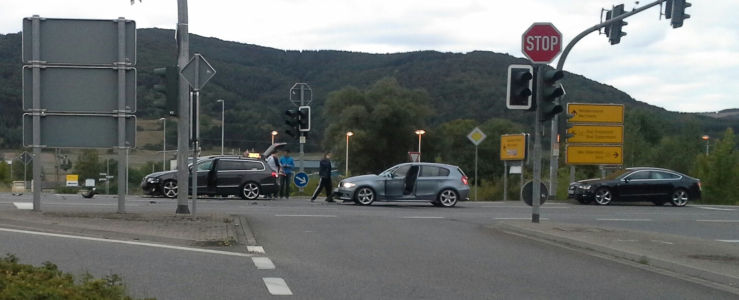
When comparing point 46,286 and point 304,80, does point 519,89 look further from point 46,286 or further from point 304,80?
point 304,80

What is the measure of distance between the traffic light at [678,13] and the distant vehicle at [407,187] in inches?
315

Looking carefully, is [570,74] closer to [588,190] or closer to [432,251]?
[588,190]

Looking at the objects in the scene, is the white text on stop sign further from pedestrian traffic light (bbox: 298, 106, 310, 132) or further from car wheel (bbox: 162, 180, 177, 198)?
pedestrian traffic light (bbox: 298, 106, 310, 132)

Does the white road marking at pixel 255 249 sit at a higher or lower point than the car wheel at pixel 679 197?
higher

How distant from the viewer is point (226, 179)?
2977cm

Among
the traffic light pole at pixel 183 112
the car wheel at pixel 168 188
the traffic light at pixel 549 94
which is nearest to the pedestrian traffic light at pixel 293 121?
the car wheel at pixel 168 188

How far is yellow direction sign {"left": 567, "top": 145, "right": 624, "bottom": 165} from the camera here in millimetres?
38562

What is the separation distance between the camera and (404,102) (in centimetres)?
7544

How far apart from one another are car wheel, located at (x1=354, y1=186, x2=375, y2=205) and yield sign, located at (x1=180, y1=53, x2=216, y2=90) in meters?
11.5

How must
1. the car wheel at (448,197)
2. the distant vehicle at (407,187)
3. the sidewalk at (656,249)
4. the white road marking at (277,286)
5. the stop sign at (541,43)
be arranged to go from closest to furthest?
1. the white road marking at (277,286)
2. the sidewalk at (656,249)
3. the stop sign at (541,43)
4. the distant vehicle at (407,187)
5. the car wheel at (448,197)

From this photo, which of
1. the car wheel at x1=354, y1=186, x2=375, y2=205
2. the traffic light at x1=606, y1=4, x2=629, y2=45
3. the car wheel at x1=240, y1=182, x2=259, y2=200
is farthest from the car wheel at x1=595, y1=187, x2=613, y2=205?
the car wheel at x1=240, y1=182, x2=259, y2=200

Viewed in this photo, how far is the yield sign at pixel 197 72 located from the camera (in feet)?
52.9

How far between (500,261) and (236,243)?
382cm

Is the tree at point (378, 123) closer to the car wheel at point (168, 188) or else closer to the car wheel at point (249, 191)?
the car wheel at point (249, 191)
